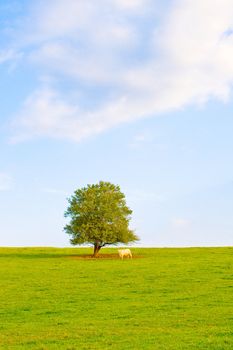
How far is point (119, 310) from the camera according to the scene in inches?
1032

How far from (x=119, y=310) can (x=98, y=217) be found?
4963 cm

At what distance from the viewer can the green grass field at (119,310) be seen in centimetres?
1886

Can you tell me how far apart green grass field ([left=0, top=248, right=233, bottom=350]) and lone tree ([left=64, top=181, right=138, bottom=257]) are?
2634cm

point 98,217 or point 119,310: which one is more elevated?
point 98,217

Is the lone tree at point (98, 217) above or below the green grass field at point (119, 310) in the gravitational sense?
above

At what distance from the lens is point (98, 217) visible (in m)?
75.8

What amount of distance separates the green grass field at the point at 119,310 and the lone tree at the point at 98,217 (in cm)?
2634

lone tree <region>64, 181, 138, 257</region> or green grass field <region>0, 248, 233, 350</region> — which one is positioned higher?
lone tree <region>64, 181, 138, 257</region>

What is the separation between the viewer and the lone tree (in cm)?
7419

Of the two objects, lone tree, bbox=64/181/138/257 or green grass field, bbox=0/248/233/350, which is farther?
lone tree, bbox=64/181/138/257

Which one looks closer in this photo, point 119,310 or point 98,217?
point 119,310

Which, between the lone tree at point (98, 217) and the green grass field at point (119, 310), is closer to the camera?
the green grass field at point (119, 310)

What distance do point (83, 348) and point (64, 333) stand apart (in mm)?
3103

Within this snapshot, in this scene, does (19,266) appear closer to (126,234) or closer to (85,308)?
(126,234)
